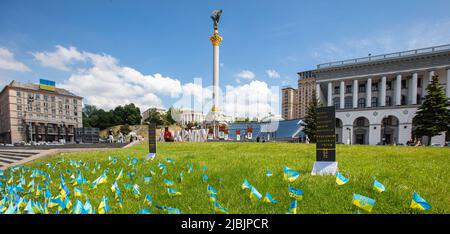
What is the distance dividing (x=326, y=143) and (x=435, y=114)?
3754 centimetres

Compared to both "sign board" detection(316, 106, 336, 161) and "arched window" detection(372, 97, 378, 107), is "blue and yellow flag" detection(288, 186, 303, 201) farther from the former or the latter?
"arched window" detection(372, 97, 378, 107)

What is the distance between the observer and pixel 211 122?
1892 inches

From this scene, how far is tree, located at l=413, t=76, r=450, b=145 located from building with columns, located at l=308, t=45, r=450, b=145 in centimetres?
688

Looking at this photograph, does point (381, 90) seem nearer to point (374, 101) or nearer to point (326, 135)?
point (374, 101)

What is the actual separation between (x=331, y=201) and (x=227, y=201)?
1819 millimetres

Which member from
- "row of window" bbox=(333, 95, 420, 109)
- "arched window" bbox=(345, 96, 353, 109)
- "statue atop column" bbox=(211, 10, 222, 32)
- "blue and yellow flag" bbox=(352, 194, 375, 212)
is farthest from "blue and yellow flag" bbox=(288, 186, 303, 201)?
"arched window" bbox=(345, 96, 353, 109)

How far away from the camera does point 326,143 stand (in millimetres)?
5461

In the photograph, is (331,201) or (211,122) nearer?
(331,201)

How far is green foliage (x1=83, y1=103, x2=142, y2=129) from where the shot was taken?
332 feet

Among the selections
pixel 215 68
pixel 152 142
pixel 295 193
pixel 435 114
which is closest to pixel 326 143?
pixel 295 193

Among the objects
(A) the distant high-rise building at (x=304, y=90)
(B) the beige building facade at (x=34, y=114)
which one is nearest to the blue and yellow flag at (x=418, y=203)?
(B) the beige building facade at (x=34, y=114)
